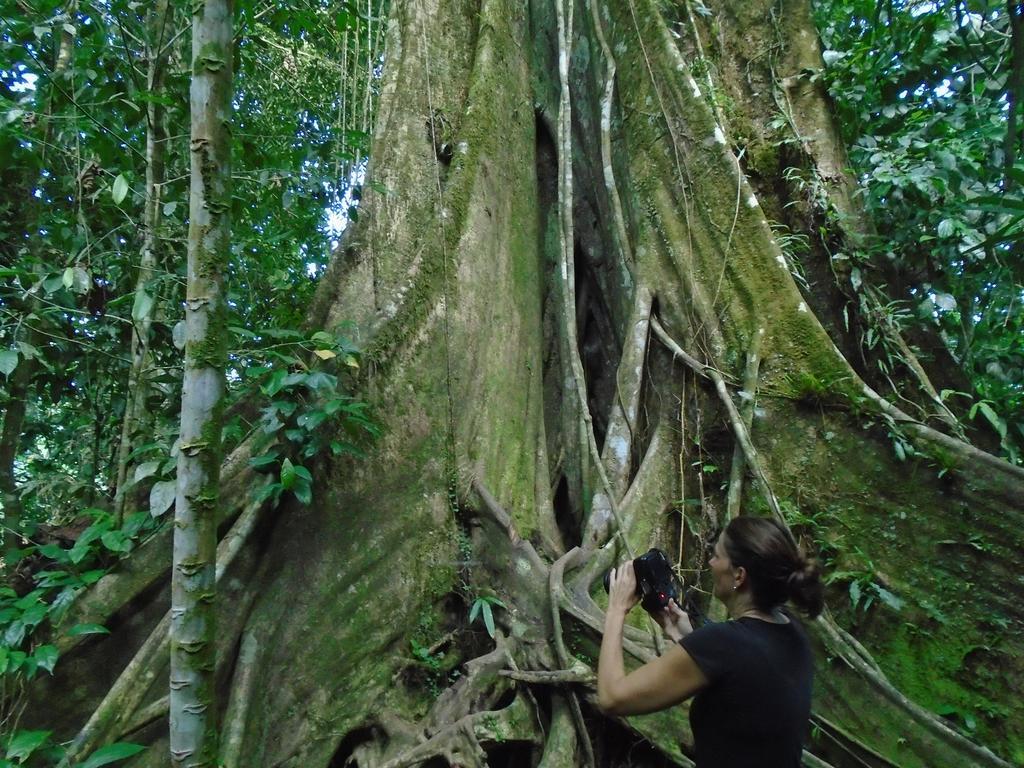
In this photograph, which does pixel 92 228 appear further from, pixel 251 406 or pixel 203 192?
pixel 203 192

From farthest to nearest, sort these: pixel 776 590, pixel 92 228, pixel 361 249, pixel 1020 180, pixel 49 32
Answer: pixel 92 228 < pixel 361 249 < pixel 49 32 < pixel 1020 180 < pixel 776 590

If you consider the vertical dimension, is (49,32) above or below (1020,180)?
above

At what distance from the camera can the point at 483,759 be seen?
212 cm

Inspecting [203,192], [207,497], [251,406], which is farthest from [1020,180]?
[251,406]

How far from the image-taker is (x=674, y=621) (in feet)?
6.33

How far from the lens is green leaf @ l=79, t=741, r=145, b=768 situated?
6.57ft

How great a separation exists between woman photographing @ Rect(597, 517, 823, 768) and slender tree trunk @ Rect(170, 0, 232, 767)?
969 mm

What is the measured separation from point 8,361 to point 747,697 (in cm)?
253

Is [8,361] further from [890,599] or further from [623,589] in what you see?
[890,599]

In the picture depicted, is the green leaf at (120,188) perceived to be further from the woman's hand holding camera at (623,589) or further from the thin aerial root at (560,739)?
the thin aerial root at (560,739)

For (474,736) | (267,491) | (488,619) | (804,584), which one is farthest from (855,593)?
(267,491)

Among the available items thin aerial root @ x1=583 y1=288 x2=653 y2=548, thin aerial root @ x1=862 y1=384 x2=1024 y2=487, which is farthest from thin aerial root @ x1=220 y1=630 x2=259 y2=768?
thin aerial root @ x1=862 y1=384 x2=1024 y2=487

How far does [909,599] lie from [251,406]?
2757 millimetres

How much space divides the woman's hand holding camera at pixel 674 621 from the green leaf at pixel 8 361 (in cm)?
227
